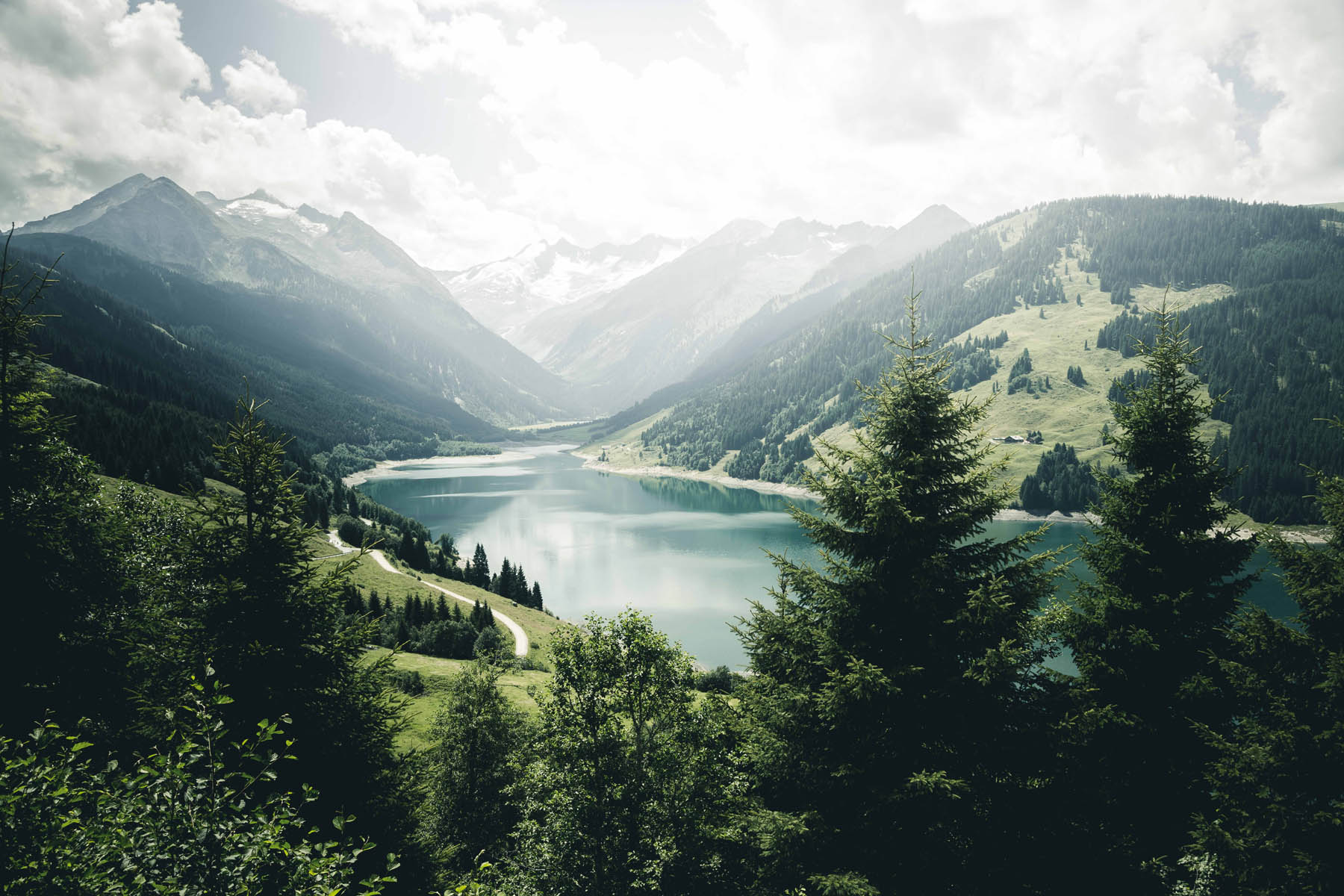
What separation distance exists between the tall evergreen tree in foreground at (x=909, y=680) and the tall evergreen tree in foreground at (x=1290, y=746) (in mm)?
4309

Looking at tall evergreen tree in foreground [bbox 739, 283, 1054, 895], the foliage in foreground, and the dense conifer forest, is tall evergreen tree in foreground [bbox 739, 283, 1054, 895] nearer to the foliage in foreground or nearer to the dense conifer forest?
the dense conifer forest

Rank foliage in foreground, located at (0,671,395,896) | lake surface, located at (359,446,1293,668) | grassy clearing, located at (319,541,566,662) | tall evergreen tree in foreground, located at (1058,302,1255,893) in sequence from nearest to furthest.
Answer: foliage in foreground, located at (0,671,395,896) → tall evergreen tree in foreground, located at (1058,302,1255,893) → grassy clearing, located at (319,541,566,662) → lake surface, located at (359,446,1293,668)

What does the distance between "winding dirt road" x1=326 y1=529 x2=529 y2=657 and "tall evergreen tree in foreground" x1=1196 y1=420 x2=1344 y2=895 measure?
54.1 m

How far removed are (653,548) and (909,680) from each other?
115442mm

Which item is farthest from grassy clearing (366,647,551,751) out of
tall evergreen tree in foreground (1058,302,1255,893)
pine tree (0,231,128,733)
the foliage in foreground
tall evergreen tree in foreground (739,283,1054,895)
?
the foliage in foreground

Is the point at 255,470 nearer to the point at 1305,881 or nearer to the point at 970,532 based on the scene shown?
the point at 970,532

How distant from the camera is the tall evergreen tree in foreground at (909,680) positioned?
10.2 meters

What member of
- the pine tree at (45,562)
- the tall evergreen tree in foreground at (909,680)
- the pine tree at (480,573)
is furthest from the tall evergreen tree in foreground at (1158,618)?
the pine tree at (480,573)

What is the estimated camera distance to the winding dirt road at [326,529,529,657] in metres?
61.8

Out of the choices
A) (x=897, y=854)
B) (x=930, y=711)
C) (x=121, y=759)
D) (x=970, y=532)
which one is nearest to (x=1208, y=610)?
(x=970, y=532)

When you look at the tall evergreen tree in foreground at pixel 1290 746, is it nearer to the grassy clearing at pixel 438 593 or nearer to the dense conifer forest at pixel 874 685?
the dense conifer forest at pixel 874 685

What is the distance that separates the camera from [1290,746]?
432 inches

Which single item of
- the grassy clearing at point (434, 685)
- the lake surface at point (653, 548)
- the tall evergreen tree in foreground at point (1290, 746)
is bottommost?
the lake surface at point (653, 548)

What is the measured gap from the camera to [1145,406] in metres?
16.0
